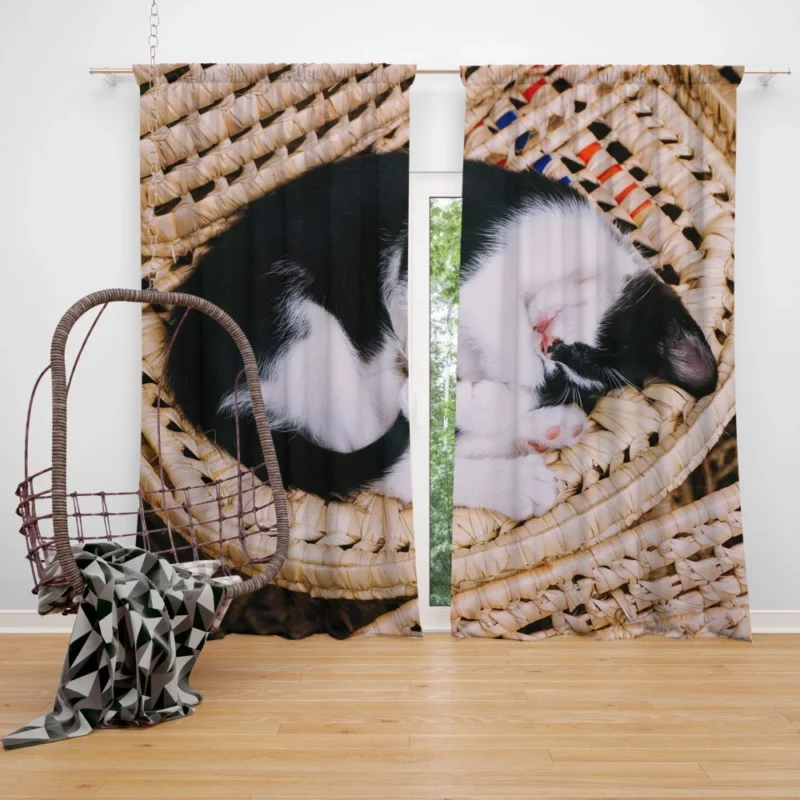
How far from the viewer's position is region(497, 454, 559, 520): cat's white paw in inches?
118

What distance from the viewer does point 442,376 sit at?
318 cm

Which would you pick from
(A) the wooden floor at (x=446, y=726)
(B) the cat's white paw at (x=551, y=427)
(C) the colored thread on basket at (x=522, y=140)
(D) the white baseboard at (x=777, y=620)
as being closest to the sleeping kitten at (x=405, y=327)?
(B) the cat's white paw at (x=551, y=427)

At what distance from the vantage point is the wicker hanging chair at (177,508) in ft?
7.57

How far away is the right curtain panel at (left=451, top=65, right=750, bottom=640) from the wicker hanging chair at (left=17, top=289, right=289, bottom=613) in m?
0.76

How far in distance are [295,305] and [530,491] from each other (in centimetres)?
115

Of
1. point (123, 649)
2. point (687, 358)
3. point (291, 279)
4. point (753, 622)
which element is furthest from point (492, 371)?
point (123, 649)

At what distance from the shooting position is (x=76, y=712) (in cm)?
213

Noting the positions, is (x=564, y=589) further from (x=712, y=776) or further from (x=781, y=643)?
(x=712, y=776)

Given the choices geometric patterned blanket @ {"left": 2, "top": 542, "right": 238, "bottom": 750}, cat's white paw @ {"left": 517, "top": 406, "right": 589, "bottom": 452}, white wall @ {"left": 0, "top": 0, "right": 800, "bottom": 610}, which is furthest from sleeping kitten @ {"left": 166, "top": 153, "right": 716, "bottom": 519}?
geometric patterned blanket @ {"left": 2, "top": 542, "right": 238, "bottom": 750}

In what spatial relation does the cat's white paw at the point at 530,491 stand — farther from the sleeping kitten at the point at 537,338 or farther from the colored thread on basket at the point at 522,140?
the colored thread on basket at the point at 522,140

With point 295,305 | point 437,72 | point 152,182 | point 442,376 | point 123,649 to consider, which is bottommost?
point 123,649

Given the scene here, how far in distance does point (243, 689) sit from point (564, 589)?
1.27 metres

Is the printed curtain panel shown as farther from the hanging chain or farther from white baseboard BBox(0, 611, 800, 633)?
white baseboard BBox(0, 611, 800, 633)

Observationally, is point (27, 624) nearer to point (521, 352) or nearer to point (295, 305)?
point (295, 305)
